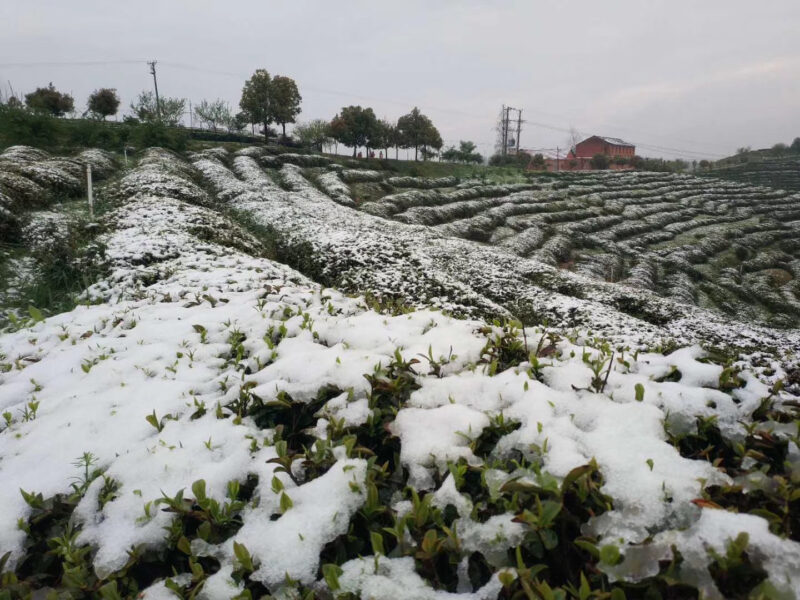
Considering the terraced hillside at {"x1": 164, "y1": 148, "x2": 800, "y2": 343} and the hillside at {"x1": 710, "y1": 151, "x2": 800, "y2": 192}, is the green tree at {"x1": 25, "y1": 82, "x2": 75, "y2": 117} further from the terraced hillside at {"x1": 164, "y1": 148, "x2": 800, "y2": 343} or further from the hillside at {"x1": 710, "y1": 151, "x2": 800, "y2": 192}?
the hillside at {"x1": 710, "y1": 151, "x2": 800, "y2": 192}

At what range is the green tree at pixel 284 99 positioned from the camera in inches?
2042

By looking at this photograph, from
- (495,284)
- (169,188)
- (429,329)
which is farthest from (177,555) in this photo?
(169,188)

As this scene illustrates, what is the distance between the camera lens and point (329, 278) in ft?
36.8

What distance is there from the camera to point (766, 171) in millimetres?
82438

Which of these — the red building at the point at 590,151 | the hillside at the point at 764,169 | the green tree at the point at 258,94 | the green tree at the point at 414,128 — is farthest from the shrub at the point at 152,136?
the hillside at the point at 764,169

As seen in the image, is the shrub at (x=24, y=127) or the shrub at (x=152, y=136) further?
the shrub at (x=152, y=136)

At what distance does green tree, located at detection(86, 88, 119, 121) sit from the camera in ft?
158

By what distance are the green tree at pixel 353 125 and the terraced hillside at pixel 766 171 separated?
67482 mm

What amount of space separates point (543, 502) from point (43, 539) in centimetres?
227

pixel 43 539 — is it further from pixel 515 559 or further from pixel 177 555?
pixel 515 559

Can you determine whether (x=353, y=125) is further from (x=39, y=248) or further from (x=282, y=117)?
(x=39, y=248)

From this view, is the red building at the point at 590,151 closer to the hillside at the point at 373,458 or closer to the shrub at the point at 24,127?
the shrub at the point at 24,127

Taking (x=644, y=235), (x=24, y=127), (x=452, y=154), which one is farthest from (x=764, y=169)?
(x=24, y=127)

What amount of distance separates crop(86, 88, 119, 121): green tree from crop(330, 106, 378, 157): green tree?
26273 mm
